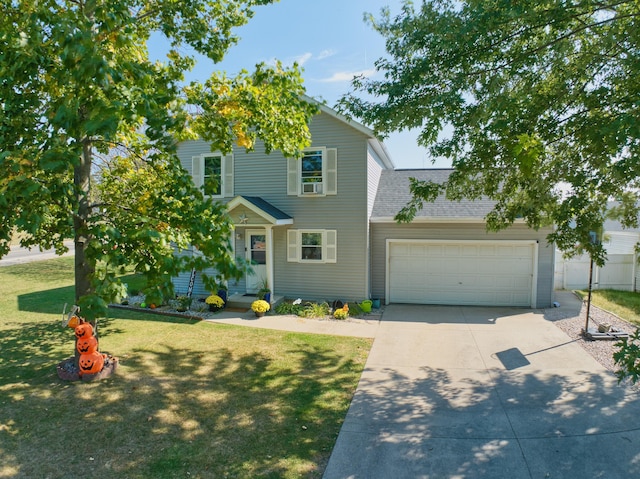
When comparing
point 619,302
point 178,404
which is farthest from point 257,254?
point 619,302

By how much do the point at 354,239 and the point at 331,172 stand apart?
2283mm

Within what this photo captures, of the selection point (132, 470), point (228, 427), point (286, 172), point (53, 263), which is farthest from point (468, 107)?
point (53, 263)

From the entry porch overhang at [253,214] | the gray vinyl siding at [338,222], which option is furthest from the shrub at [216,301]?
the entry porch overhang at [253,214]

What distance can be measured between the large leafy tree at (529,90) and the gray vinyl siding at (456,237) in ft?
18.5

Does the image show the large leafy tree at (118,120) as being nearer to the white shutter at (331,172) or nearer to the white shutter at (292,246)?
the white shutter at (331,172)

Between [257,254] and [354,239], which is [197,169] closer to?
[257,254]

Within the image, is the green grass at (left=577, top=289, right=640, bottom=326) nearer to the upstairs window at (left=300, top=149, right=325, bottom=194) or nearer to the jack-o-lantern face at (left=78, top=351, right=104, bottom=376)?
the upstairs window at (left=300, top=149, right=325, bottom=194)

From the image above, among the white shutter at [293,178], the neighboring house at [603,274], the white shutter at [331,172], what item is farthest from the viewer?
the neighboring house at [603,274]

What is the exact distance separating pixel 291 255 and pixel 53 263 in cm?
1737

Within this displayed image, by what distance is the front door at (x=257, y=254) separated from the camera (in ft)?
43.1

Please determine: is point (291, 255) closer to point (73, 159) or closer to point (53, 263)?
point (73, 159)

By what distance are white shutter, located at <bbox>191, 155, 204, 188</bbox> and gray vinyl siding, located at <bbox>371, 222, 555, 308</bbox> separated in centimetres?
A: 633

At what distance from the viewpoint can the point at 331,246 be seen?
1271 cm

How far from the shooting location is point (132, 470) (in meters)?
4.27
